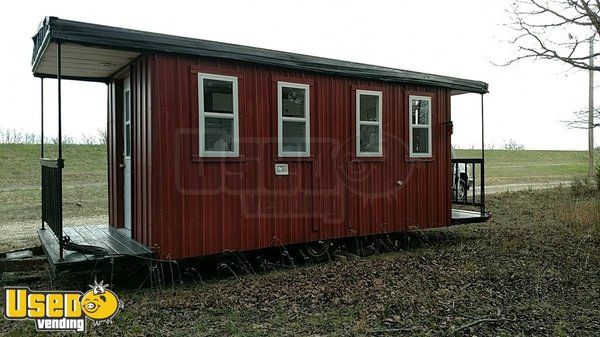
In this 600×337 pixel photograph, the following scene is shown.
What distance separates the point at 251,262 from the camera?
6.90 meters

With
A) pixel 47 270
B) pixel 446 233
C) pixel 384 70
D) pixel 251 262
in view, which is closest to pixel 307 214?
pixel 251 262

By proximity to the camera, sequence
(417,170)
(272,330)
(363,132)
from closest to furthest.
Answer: (272,330), (363,132), (417,170)

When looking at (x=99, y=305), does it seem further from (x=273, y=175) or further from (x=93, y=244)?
(x=273, y=175)

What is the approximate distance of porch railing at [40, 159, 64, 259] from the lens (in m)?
4.91

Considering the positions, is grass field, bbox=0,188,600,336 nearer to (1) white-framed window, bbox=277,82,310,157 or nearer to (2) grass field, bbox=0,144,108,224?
(1) white-framed window, bbox=277,82,310,157

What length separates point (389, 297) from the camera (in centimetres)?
487

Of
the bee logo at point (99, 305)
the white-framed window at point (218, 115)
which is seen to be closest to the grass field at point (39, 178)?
the white-framed window at point (218, 115)

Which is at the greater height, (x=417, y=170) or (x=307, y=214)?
(x=417, y=170)

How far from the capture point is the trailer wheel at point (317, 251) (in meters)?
6.92

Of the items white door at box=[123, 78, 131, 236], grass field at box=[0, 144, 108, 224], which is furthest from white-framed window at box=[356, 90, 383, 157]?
grass field at box=[0, 144, 108, 224]

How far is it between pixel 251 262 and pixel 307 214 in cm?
116

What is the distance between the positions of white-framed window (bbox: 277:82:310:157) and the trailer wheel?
1.44 metres

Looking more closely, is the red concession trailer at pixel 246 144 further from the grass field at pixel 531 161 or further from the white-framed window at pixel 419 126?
the grass field at pixel 531 161

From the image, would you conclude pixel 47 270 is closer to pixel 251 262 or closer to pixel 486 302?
pixel 251 262
